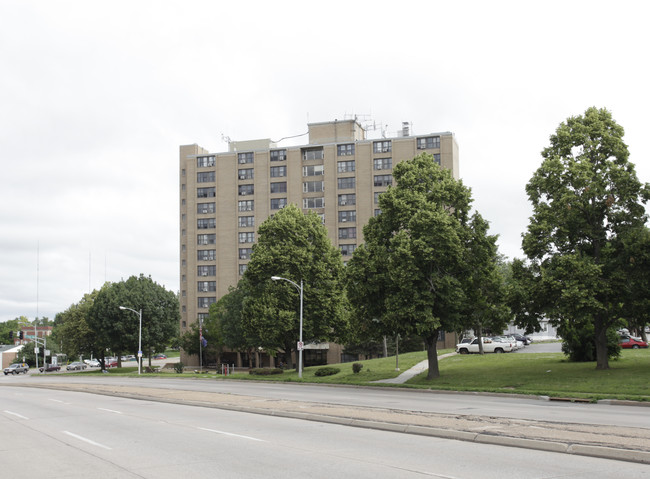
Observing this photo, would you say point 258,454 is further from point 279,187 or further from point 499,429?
point 279,187

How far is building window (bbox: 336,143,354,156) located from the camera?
101 m

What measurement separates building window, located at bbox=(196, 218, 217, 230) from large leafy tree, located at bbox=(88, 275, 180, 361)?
85.7ft

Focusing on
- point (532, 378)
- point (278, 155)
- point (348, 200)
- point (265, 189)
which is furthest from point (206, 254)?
point (532, 378)

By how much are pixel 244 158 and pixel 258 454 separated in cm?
9751

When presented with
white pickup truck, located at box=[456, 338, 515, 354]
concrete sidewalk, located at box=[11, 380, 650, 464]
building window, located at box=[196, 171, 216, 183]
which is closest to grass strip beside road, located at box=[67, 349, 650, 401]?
white pickup truck, located at box=[456, 338, 515, 354]

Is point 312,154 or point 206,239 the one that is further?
point 206,239

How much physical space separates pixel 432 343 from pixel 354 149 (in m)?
66.9

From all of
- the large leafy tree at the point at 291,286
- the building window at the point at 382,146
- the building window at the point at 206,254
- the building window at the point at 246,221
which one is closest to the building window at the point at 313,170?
the building window at the point at 382,146

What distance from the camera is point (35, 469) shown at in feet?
34.8

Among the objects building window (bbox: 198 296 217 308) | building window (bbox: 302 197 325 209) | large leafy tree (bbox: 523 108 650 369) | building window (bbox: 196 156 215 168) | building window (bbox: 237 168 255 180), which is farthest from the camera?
building window (bbox: 196 156 215 168)

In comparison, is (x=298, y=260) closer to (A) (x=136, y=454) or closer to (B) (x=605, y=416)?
(B) (x=605, y=416)

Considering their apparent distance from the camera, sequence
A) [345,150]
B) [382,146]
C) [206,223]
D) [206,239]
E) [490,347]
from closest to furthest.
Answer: [490,347] → [382,146] → [345,150] → [206,239] → [206,223]

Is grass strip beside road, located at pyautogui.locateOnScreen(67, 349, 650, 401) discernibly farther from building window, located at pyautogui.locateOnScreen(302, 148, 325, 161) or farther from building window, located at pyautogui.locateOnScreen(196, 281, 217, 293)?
building window, located at pyautogui.locateOnScreen(302, 148, 325, 161)

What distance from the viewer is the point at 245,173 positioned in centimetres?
10594
